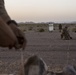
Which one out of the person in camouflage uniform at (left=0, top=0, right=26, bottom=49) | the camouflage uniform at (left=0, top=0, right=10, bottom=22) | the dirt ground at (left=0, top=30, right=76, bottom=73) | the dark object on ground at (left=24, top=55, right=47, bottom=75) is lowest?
the dirt ground at (left=0, top=30, right=76, bottom=73)

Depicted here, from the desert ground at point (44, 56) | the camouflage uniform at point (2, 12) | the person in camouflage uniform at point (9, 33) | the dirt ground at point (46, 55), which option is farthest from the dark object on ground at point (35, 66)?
the dirt ground at point (46, 55)

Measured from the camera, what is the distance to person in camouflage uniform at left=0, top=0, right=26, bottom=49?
3.06 metres

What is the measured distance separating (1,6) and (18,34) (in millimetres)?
346

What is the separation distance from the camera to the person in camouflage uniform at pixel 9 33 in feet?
10.0

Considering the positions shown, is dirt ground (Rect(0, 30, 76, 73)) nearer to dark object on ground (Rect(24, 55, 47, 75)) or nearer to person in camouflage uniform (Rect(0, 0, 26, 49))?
dark object on ground (Rect(24, 55, 47, 75))

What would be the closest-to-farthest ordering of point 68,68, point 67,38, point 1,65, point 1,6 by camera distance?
point 1,6 → point 68,68 → point 1,65 → point 67,38

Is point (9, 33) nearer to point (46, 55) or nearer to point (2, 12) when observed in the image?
point (2, 12)

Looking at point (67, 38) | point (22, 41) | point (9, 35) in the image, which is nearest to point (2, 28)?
point (9, 35)

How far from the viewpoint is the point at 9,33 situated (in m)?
3.09

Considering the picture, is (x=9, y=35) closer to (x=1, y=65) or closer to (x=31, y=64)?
(x=31, y=64)

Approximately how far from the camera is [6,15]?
11.1ft

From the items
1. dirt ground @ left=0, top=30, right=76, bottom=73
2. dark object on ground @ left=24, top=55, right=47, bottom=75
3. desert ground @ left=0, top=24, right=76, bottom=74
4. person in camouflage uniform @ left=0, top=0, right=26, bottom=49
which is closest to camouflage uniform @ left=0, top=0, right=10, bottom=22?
person in camouflage uniform @ left=0, top=0, right=26, bottom=49

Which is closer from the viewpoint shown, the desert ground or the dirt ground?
the desert ground

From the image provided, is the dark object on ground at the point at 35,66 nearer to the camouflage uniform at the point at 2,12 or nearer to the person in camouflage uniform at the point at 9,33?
the person in camouflage uniform at the point at 9,33
